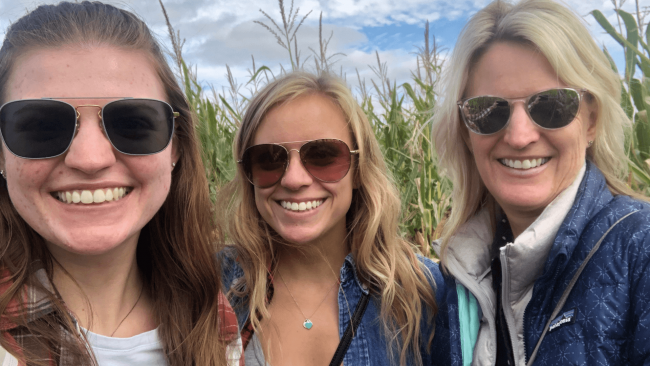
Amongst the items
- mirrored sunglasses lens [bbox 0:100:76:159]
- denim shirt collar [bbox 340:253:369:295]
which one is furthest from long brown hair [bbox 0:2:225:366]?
denim shirt collar [bbox 340:253:369:295]

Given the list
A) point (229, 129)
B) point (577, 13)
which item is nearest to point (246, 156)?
point (577, 13)

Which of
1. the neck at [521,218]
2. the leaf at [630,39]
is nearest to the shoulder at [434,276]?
the neck at [521,218]

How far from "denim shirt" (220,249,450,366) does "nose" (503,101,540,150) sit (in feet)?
2.67

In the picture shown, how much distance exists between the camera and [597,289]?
1.33 meters

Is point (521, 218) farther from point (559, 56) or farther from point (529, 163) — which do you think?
point (559, 56)

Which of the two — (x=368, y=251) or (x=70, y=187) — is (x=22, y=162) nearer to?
(x=70, y=187)

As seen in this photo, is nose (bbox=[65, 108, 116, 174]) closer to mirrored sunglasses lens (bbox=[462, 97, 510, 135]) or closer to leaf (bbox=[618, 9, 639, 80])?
mirrored sunglasses lens (bbox=[462, 97, 510, 135])

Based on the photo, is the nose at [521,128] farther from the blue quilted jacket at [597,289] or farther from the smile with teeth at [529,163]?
the blue quilted jacket at [597,289]

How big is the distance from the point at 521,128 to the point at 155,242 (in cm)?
134

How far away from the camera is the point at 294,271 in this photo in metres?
2.21

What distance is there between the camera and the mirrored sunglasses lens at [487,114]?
1.61 metres

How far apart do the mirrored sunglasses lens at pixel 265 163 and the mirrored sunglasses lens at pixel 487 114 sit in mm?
784

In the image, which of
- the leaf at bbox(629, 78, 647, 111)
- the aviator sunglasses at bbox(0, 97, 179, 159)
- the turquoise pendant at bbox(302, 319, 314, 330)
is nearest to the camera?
the aviator sunglasses at bbox(0, 97, 179, 159)

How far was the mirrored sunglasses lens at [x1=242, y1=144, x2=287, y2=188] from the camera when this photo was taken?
2021mm
